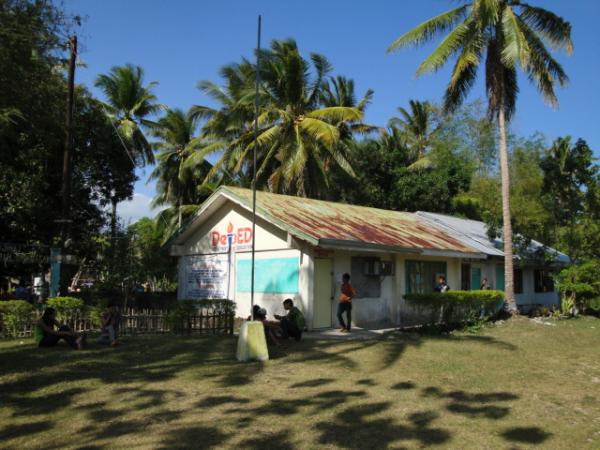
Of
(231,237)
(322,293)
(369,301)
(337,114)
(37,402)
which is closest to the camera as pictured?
(37,402)

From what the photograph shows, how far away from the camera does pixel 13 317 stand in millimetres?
12195

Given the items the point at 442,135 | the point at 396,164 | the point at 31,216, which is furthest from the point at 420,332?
the point at 442,135

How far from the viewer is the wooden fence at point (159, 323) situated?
1247cm

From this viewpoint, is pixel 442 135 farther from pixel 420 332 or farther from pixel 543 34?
pixel 420 332

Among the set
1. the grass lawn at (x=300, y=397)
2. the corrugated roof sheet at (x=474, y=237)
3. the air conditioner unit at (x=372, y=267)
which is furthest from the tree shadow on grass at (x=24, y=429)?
the corrugated roof sheet at (x=474, y=237)

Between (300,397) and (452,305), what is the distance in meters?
9.65

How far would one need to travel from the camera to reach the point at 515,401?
7.22 meters

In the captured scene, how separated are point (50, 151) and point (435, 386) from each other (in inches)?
703

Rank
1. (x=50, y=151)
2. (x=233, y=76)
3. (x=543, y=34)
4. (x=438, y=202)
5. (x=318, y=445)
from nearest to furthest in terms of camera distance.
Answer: (x=318, y=445) → (x=543, y=34) → (x=50, y=151) → (x=233, y=76) → (x=438, y=202)

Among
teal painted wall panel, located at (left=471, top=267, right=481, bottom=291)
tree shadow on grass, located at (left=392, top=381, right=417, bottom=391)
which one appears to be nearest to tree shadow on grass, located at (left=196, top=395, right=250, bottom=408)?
tree shadow on grass, located at (left=392, top=381, right=417, bottom=391)

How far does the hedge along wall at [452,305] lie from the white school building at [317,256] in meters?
1.42

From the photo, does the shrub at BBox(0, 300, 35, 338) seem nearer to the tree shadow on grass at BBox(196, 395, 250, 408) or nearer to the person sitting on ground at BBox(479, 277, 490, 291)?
the tree shadow on grass at BBox(196, 395, 250, 408)

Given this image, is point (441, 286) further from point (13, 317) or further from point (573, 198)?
point (13, 317)

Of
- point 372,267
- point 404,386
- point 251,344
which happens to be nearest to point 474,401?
point 404,386
